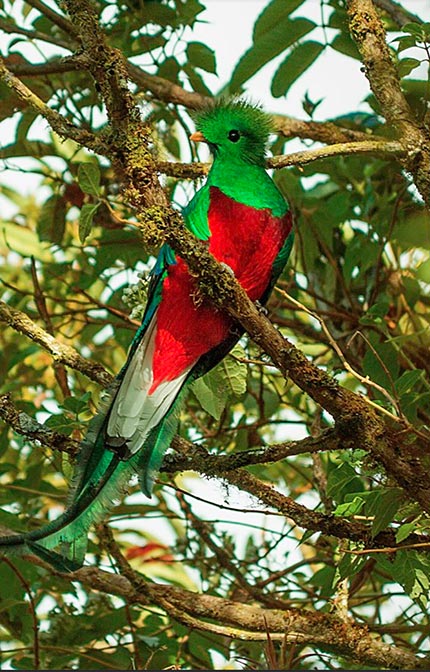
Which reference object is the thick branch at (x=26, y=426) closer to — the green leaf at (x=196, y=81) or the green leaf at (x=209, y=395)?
the green leaf at (x=209, y=395)

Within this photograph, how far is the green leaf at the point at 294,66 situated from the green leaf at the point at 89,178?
1.91 feet

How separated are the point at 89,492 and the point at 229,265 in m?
0.57

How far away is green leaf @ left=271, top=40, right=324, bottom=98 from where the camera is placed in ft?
8.31

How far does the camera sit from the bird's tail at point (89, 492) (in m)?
1.82

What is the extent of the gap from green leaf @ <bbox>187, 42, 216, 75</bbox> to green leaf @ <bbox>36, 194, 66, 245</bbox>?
62cm

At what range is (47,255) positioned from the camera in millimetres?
3156

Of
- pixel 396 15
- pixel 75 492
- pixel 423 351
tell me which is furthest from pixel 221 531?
pixel 396 15

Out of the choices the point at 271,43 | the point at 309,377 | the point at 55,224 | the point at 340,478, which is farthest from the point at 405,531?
the point at 55,224

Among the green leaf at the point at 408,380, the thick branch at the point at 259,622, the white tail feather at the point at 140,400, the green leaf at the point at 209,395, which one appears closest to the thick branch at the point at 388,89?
the green leaf at the point at 408,380

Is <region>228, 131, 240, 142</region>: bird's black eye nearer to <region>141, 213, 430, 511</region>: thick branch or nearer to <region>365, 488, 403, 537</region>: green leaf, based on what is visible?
<region>141, 213, 430, 511</region>: thick branch

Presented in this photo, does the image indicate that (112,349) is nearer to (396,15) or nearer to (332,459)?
(332,459)

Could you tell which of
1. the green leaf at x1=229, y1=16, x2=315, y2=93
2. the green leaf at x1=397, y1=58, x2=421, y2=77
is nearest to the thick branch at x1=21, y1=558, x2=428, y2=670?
the green leaf at x1=397, y1=58, x2=421, y2=77

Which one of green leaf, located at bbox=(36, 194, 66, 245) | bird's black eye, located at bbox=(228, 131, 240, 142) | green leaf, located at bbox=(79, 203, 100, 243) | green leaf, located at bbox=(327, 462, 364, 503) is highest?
green leaf, located at bbox=(36, 194, 66, 245)

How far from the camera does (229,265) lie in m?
2.11
